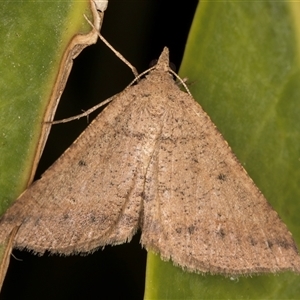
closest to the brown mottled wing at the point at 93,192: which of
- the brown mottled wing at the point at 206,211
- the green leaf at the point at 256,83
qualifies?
the brown mottled wing at the point at 206,211

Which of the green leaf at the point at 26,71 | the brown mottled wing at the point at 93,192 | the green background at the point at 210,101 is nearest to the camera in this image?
the green leaf at the point at 26,71

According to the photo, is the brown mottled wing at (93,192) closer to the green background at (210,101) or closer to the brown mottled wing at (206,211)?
the brown mottled wing at (206,211)

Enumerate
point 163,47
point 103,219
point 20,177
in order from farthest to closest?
point 163,47
point 103,219
point 20,177

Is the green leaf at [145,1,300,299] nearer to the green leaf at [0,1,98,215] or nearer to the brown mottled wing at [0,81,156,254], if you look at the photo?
the brown mottled wing at [0,81,156,254]

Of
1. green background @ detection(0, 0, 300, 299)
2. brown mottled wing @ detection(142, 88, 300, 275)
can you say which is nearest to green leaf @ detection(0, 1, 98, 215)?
green background @ detection(0, 0, 300, 299)

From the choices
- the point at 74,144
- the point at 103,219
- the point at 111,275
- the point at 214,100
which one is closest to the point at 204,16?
the point at 214,100

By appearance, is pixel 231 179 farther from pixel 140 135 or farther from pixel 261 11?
pixel 261 11

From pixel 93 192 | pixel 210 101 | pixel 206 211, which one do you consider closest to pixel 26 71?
pixel 93 192

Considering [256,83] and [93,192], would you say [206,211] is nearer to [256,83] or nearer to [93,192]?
[93,192]
